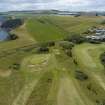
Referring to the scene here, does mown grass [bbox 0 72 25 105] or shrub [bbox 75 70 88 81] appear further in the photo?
shrub [bbox 75 70 88 81]

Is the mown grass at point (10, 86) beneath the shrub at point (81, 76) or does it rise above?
above

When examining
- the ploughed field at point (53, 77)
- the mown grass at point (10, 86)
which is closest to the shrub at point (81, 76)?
the ploughed field at point (53, 77)

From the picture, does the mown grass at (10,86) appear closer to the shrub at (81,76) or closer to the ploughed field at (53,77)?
the ploughed field at (53,77)

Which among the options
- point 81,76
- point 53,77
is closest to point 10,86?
point 53,77

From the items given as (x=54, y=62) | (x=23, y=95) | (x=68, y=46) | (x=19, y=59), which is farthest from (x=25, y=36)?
(x=23, y=95)

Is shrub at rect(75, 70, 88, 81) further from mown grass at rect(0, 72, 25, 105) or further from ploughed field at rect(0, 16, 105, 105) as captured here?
mown grass at rect(0, 72, 25, 105)

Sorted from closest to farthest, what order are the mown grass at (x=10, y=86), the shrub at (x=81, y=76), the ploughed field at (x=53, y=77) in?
1. the ploughed field at (x=53, y=77)
2. the mown grass at (x=10, y=86)
3. the shrub at (x=81, y=76)

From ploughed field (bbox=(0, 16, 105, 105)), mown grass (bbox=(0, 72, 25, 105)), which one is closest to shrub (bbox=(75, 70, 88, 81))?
ploughed field (bbox=(0, 16, 105, 105))

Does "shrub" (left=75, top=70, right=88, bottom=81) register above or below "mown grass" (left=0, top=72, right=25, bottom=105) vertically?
below

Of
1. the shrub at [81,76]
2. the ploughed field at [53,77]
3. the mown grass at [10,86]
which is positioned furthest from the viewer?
the shrub at [81,76]

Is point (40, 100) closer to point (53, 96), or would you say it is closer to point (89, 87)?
Result: point (53, 96)

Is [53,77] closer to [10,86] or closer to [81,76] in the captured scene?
[81,76]
